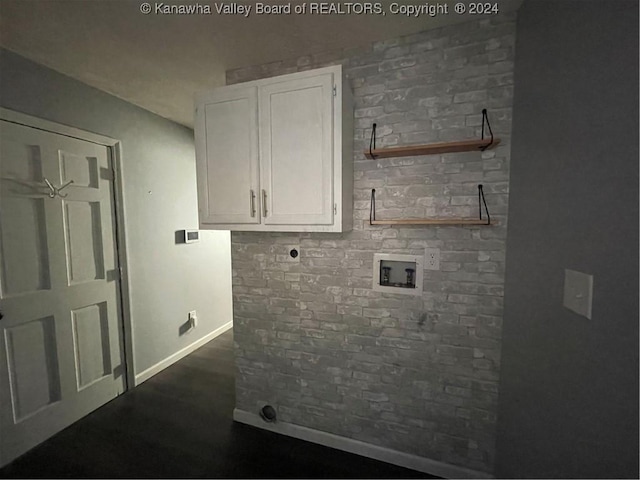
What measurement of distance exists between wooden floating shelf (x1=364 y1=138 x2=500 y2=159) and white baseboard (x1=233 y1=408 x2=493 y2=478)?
177 centimetres

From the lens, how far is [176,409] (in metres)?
2.20

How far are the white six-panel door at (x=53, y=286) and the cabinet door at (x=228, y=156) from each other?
107 cm

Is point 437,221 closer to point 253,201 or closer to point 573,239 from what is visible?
point 573,239

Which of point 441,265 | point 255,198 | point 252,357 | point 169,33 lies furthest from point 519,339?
point 169,33

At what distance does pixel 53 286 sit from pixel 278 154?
1804 mm

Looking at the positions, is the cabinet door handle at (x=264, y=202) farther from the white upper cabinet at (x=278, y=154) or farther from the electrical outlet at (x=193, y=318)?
the electrical outlet at (x=193, y=318)

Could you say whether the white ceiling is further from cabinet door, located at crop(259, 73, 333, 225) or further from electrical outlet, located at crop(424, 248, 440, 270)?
electrical outlet, located at crop(424, 248, 440, 270)

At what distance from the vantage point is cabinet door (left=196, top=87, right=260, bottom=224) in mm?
1562

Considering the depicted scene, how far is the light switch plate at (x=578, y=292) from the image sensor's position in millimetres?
791

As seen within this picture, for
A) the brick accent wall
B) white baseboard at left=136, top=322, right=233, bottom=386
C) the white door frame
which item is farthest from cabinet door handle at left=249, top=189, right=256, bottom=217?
white baseboard at left=136, top=322, right=233, bottom=386

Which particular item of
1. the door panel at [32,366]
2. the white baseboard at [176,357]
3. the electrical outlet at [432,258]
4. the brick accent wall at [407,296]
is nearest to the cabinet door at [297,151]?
the brick accent wall at [407,296]

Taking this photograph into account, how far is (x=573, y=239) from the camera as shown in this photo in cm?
87

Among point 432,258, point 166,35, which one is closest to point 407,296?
point 432,258

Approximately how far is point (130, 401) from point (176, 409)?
444 millimetres
